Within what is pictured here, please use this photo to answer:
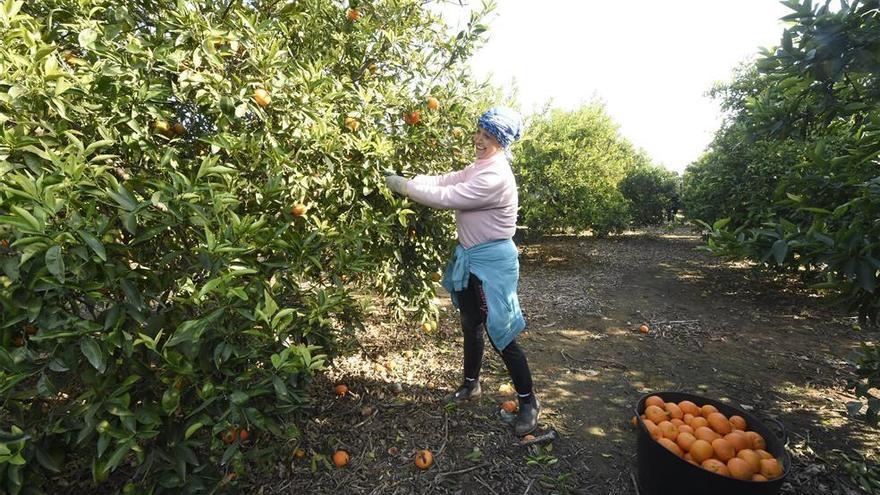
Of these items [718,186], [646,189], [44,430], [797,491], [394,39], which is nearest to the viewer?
[44,430]

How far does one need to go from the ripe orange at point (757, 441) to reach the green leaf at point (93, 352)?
2.88m

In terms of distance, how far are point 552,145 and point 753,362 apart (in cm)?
589

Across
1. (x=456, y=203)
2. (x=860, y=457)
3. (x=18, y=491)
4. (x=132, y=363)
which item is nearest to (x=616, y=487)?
(x=860, y=457)

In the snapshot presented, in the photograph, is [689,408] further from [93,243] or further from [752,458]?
[93,243]

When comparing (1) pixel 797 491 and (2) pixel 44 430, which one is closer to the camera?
(2) pixel 44 430

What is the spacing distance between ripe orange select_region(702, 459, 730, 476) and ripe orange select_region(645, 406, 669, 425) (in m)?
0.31

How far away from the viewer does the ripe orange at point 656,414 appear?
2283mm

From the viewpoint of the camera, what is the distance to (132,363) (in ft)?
5.29

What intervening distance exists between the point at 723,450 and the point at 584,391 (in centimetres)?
137

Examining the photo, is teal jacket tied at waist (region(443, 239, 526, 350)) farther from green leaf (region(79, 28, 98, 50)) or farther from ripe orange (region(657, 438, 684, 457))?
green leaf (region(79, 28, 98, 50))

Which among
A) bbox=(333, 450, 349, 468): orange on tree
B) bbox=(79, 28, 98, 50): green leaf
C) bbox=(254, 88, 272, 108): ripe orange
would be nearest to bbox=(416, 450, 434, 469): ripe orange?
bbox=(333, 450, 349, 468): orange on tree

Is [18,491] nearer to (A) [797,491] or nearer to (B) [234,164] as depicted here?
(B) [234,164]

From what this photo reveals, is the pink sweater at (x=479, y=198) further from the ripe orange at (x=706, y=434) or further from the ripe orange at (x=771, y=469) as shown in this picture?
the ripe orange at (x=771, y=469)

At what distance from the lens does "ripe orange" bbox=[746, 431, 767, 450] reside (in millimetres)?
2062
